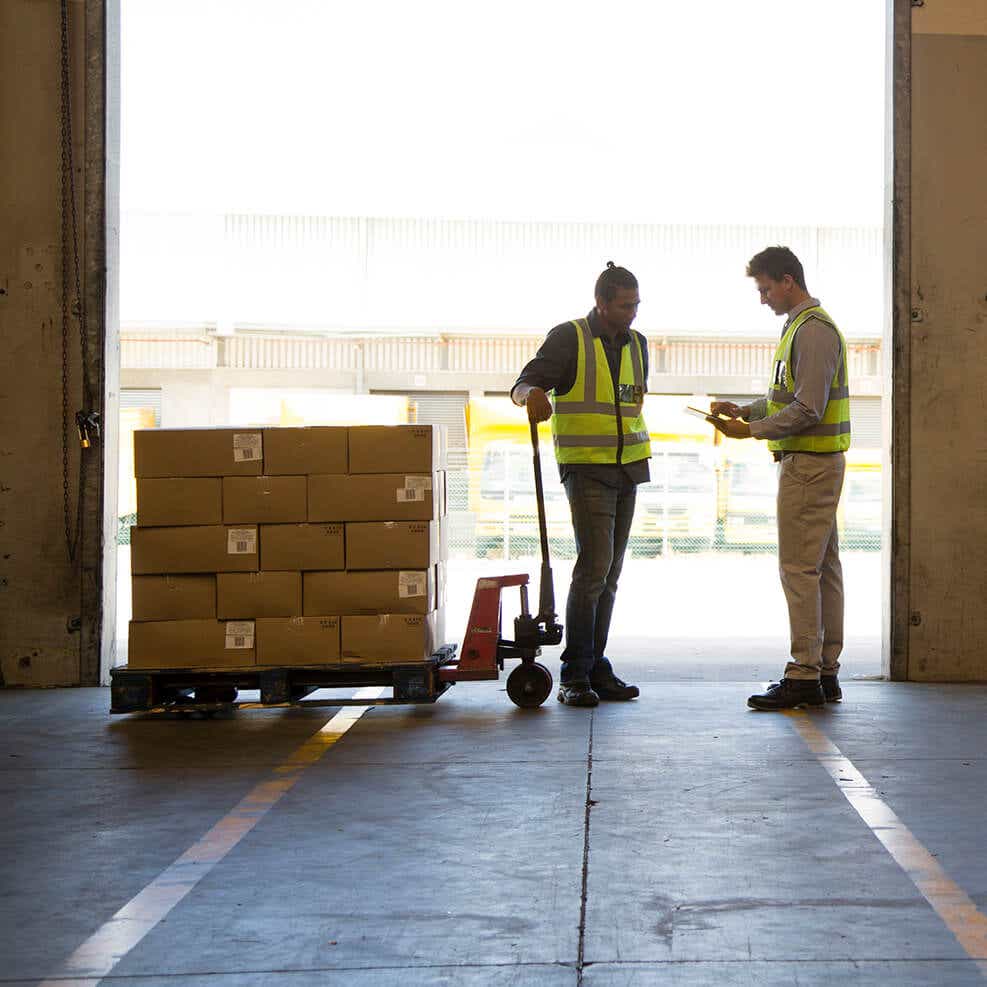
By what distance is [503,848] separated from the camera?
11.4ft

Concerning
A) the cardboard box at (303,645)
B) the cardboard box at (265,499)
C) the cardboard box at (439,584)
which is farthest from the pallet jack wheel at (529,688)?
the cardboard box at (265,499)

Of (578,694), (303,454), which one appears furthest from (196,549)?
(578,694)

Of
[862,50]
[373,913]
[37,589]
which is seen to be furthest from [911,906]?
[862,50]

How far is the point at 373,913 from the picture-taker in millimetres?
2941

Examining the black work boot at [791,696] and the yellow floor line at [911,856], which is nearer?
the yellow floor line at [911,856]

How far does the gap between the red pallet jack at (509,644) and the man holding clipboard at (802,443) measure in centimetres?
90

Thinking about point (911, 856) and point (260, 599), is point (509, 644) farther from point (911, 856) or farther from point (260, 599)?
point (911, 856)

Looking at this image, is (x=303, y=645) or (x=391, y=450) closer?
(x=303, y=645)

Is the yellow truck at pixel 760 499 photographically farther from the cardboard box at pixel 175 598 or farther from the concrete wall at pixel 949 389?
the cardboard box at pixel 175 598

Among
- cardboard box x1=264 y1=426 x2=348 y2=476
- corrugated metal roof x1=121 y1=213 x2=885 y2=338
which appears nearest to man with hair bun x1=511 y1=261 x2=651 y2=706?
cardboard box x1=264 y1=426 x2=348 y2=476

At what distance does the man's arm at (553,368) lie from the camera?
19.1 feet

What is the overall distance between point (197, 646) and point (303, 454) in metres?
0.92

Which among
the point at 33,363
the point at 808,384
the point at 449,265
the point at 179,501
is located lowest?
the point at 179,501

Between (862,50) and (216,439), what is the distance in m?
14.6
